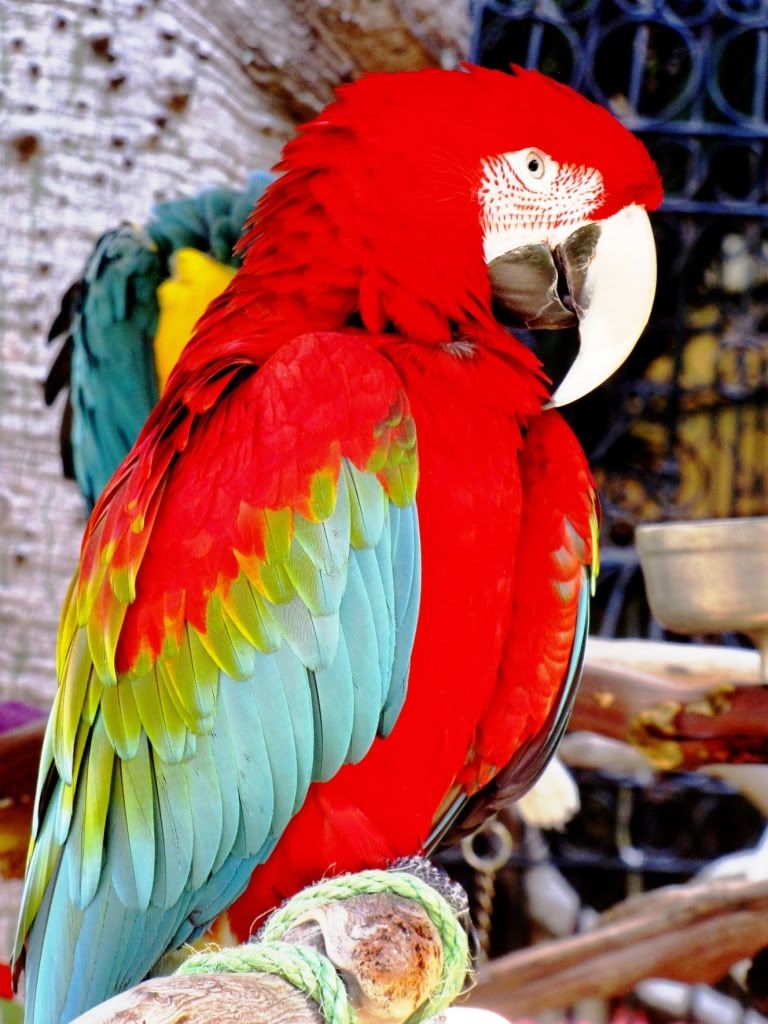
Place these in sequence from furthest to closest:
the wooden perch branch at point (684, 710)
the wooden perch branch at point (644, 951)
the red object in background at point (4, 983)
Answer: the wooden perch branch at point (644, 951)
the wooden perch branch at point (684, 710)
the red object in background at point (4, 983)

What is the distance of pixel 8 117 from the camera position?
5.71 feet

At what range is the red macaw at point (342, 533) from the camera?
2.92 ft

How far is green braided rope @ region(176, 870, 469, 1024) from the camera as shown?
0.65 metres

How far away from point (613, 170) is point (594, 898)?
2.25 meters

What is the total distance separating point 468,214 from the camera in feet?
3.16

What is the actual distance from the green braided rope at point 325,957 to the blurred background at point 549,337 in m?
0.72

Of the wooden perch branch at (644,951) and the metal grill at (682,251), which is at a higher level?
the metal grill at (682,251)

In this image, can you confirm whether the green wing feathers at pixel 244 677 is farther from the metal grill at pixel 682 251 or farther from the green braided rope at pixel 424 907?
the metal grill at pixel 682 251

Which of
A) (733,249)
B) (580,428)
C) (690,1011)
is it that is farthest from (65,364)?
(690,1011)

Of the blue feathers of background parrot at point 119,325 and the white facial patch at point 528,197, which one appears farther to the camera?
the blue feathers of background parrot at point 119,325

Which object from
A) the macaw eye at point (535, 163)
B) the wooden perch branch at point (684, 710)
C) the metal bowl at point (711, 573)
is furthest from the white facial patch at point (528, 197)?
the wooden perch branch at point (684, 710)

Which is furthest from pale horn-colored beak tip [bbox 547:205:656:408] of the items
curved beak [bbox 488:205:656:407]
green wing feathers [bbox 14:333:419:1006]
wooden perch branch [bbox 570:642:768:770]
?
wooden perch branch [bbox 570:642:768:770]

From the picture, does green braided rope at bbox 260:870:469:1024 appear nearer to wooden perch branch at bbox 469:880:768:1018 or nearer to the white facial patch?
the white facial patch

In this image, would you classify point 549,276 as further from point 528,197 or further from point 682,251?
point 682,251
